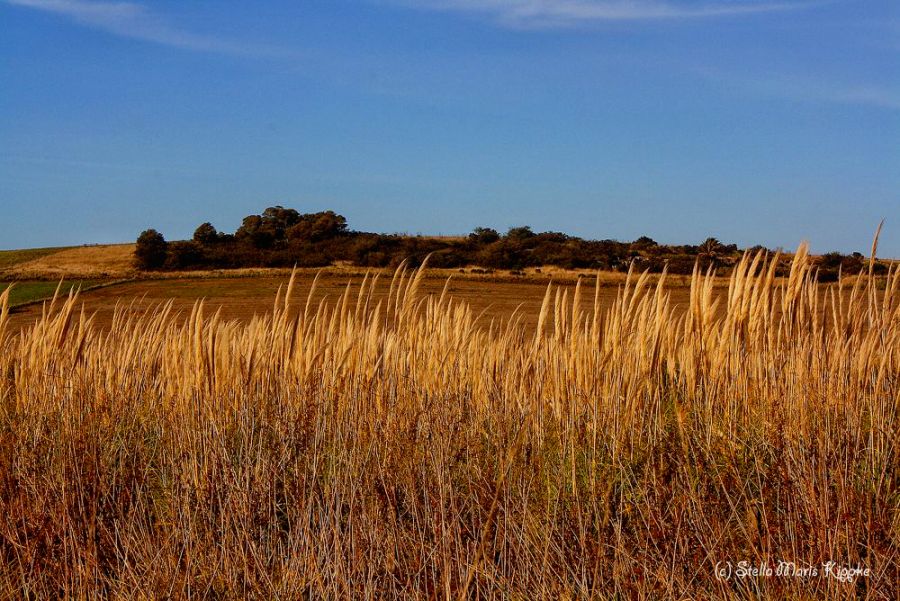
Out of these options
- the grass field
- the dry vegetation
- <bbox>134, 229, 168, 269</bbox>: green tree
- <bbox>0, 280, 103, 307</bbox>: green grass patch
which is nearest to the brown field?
<bbox>0, 280, 103, 307</bbox>: green grass patch

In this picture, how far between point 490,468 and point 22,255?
203 feet

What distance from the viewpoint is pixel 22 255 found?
57.1 meters

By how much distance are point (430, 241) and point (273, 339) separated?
4380 cm

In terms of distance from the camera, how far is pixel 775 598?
2.63m

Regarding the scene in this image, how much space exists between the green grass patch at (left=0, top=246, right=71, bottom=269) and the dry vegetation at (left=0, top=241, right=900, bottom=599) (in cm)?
5366

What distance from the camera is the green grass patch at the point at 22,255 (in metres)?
53.4

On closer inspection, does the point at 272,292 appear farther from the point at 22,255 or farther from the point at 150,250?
the point at 22,255

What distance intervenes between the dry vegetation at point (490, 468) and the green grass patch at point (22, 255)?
176ft

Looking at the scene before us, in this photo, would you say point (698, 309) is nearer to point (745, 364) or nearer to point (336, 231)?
point (745, 364)

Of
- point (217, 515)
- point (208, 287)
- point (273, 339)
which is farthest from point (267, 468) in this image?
point (208, 287)

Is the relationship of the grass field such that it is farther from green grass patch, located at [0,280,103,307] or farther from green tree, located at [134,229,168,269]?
green grass patch, located at [0,280,103,307]

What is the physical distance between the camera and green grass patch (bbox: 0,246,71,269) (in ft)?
175

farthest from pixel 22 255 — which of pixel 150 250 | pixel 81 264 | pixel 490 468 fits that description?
pixel 490 468

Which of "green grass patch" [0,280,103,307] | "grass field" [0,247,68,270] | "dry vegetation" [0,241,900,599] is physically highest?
"grass field" [0,247,68,270]
